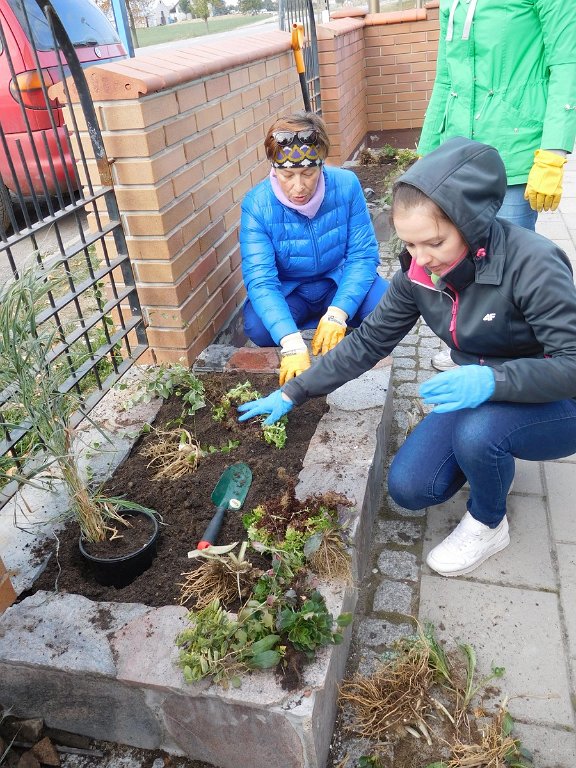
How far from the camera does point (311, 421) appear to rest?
2.65 meters

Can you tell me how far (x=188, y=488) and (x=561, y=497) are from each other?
1.50 meters

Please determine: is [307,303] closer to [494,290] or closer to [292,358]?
[292,358]

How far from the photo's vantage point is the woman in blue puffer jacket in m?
2.86

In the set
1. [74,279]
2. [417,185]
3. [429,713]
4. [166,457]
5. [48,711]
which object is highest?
[417,185]

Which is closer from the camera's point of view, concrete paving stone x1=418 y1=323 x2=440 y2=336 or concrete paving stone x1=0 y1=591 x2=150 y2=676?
concrete paving stone x1=0 y1=591 x2=150 y2=676

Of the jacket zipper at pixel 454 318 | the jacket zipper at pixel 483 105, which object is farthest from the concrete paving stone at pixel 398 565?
the jacket zipper at pixel 483 105

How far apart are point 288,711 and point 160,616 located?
453 millimetres

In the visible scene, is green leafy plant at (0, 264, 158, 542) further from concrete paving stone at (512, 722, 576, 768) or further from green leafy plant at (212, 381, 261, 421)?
concrete paving stone at (512, 722, 576, 768)

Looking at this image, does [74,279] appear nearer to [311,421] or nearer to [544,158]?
[311,421]

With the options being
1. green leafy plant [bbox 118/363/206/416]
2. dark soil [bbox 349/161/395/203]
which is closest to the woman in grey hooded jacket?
green leafy plant [bbox 118/363/206/416]

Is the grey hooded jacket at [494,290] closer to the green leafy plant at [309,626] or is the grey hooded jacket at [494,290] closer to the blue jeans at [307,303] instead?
the green leafy plant at [309,626]

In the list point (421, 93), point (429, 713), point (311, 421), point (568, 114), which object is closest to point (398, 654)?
point (429, 713)

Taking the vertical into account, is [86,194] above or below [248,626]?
above

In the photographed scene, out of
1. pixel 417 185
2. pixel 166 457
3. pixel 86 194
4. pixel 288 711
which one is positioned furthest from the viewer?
pixel 86 194
